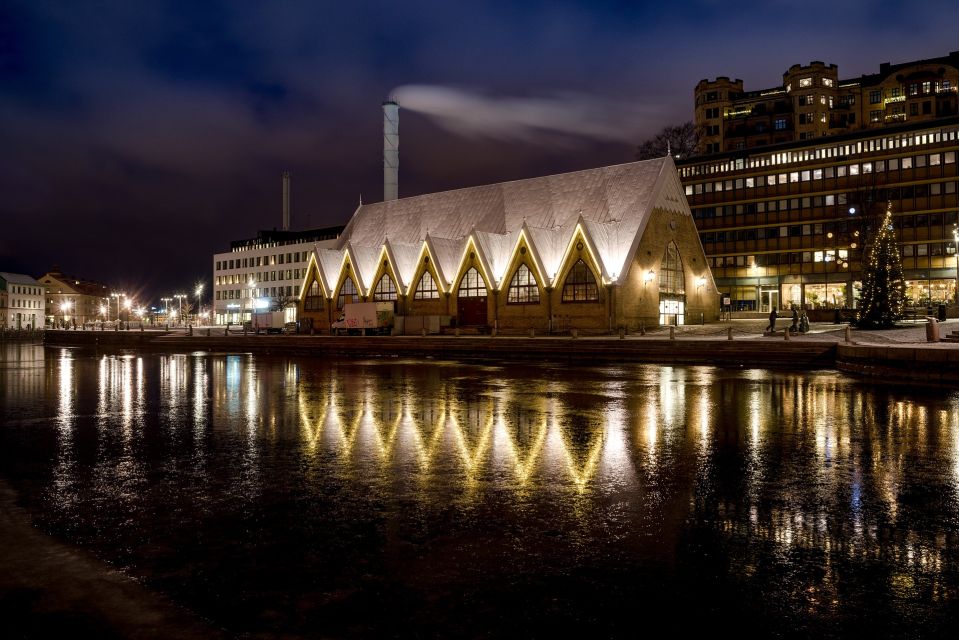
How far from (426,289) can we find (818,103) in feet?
243

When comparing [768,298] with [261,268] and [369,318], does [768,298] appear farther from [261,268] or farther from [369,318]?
[261,268]

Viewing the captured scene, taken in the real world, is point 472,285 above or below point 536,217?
below

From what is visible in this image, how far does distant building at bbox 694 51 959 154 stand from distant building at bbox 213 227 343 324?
6238cm

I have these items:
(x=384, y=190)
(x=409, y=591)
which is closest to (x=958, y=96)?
(x=384, y=190)

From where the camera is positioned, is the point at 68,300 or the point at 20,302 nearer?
the point at 20,302

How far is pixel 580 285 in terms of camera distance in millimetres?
47094

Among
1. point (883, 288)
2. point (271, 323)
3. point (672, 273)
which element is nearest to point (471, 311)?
point (672, 273)

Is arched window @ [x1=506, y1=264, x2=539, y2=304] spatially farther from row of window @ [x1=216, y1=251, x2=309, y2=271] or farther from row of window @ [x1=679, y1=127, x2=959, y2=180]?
row of window @ [x1=216, y1=251, x2=309, y2=271]

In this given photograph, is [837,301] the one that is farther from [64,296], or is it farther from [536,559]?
[64,296]

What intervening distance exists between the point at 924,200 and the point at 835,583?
7548 centimetres

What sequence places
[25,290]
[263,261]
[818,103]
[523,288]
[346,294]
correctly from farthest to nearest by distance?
[25,290] → [263,261] → [818,103] → [346,294] → [523,288]

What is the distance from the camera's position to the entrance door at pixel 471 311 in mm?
52219

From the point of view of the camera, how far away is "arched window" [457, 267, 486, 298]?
172ft

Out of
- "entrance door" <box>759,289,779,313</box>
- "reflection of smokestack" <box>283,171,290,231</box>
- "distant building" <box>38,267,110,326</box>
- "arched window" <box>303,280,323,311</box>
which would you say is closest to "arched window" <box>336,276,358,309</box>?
"arched window" <box>303,280,323,311</box>
